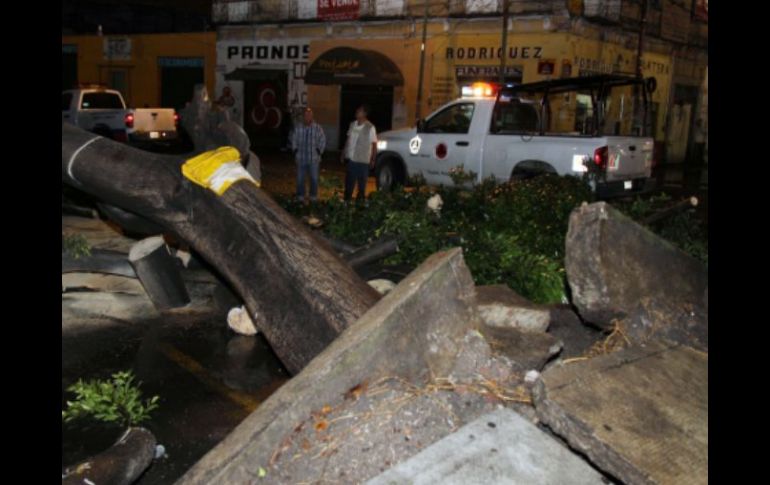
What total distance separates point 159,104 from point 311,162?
22.4 m

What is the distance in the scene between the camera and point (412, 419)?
3.03 meters

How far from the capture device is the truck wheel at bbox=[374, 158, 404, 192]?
43.9ft

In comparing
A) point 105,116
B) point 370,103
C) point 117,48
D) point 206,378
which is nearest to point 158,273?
point 206,378

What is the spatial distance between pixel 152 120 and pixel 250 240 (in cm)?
1539

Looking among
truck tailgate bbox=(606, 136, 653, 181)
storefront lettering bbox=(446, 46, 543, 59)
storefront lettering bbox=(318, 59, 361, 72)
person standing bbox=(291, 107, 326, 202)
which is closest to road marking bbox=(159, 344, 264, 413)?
person standing bbox=(291, 107, 326, 202)

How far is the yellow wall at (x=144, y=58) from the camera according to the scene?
29.5 metres

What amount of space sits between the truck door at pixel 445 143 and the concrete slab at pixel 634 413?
8656 mm

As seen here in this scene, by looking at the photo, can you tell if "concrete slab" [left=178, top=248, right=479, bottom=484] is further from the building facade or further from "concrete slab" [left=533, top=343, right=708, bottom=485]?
the building facade

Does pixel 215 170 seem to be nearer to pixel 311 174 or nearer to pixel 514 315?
pixel 514 315

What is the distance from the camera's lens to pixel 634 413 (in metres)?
2.95

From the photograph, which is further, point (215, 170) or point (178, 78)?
point (178, 78)

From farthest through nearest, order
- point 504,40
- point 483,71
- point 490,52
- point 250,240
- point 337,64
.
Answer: point 337,64
point 483,71
point 490,52
point 504,40
point 250,240

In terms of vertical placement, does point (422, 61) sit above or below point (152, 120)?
above

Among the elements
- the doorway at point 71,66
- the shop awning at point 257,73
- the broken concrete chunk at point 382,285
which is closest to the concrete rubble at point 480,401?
the broken concrete chunk at point 382,285
